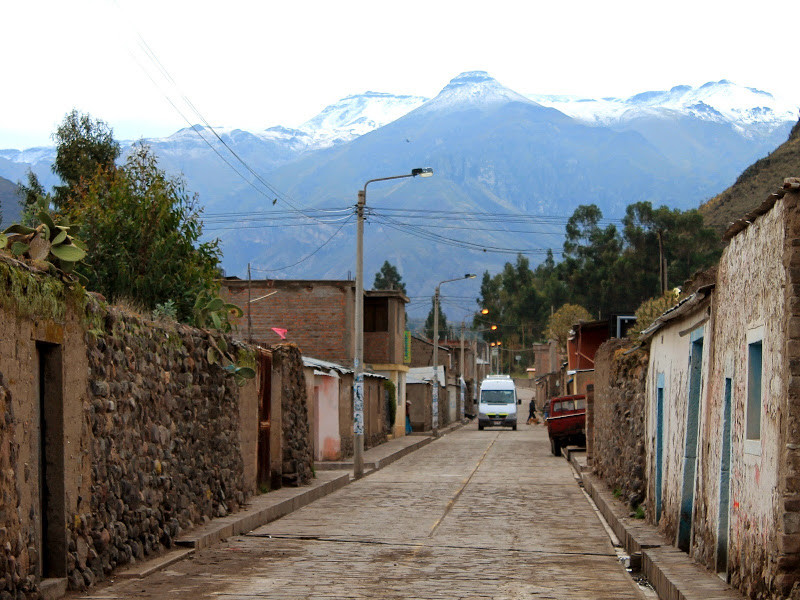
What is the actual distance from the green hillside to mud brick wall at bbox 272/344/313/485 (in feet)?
199

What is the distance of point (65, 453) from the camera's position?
10734mm

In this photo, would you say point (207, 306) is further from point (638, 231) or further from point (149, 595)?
point (638, 231)

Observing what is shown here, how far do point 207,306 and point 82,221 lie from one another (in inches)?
179

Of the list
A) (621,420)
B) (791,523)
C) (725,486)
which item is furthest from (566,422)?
(791,523)

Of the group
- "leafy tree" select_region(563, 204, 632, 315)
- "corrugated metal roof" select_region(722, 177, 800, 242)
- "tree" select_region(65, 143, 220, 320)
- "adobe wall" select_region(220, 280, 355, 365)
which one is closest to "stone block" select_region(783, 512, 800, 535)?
"corrugated metal roof" select_region(722, 177, 800, 242)

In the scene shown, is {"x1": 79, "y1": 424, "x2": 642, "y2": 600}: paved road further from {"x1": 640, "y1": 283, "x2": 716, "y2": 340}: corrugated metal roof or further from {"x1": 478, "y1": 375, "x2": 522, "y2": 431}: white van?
{"x1": 478, "y1": 375, "x2": 522, "y2": 431}: white van

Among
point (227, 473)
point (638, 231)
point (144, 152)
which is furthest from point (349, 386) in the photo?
point (638, 231)

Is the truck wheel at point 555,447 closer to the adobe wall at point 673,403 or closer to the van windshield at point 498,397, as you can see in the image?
the adobe wall at point 673,403

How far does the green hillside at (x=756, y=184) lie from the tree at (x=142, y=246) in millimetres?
63895

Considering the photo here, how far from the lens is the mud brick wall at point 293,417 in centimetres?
2278

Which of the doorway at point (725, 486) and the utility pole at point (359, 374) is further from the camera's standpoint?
the utility pole at point (359, 374)

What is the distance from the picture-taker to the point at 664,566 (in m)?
11.7

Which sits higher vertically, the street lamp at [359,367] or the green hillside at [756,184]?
the green hillside at [756,184]

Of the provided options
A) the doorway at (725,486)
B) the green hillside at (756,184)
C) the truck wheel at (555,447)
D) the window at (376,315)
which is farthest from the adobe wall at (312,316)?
the green hillside at (756,184)
